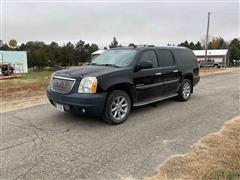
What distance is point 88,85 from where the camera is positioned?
15.6 feet

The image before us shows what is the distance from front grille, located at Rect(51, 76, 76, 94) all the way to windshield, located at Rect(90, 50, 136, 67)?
48.2 inches

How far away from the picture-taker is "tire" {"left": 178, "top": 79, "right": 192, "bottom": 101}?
7.17 metres

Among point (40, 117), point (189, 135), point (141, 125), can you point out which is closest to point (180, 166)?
point (189, 135)

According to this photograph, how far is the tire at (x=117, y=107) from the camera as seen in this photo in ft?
16.4

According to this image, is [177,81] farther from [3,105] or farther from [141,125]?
[3,105]

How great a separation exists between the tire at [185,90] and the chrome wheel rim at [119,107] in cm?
249

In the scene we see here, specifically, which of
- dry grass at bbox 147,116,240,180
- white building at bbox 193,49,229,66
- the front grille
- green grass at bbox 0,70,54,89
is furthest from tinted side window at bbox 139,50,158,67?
white building at bbox 193,49,229,66

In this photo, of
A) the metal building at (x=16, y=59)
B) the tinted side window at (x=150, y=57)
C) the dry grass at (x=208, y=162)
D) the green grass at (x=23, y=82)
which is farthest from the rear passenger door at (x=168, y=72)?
the metal building at (x=16, y=59)

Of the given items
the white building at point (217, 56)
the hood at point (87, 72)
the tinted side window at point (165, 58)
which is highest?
the white building at point (217, 56)

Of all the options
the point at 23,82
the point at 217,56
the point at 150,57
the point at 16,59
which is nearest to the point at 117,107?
the point at 150,57

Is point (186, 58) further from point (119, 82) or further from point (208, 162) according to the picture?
point (208, 162)

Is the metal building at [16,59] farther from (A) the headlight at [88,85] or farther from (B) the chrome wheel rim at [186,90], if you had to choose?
(A) the headlight at [88,85]

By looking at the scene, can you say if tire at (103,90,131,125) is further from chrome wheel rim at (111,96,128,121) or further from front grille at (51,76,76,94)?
front grille at (51,76,76,94)

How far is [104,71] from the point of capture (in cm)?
506
